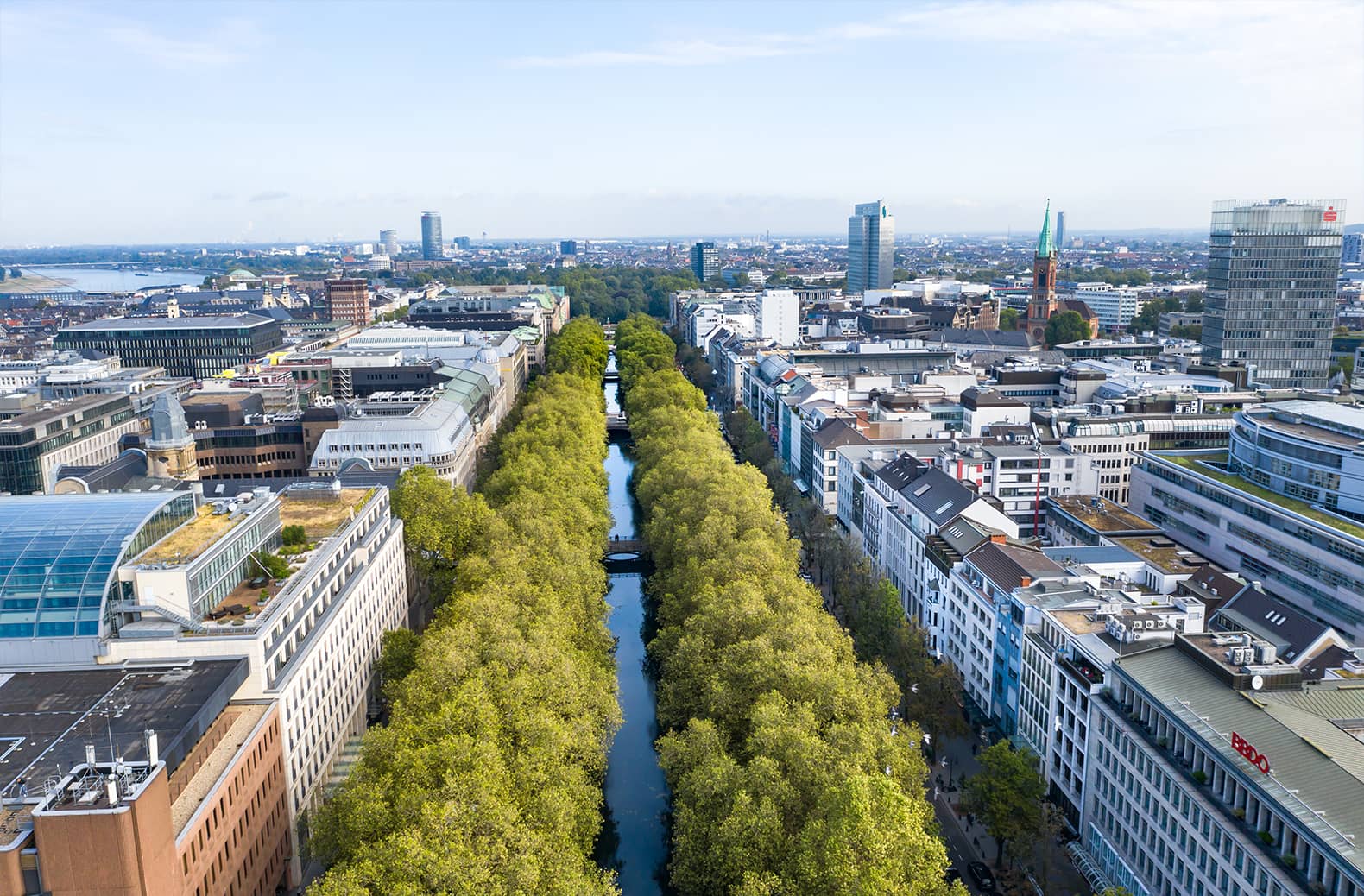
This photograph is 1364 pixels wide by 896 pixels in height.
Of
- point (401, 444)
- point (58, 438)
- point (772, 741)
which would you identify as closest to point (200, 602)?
point (772, 741)

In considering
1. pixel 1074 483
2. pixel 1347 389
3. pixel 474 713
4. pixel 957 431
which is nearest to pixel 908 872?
pixel 474 713

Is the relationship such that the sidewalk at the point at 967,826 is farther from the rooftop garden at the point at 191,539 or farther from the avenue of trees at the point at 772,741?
the rooftop garden at the point at 191,539

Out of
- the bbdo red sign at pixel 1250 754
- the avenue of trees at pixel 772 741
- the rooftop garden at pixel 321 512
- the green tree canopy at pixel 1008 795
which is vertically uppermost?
the rooftop garden at pixel 321 512

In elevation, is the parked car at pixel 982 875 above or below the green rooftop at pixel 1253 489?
below

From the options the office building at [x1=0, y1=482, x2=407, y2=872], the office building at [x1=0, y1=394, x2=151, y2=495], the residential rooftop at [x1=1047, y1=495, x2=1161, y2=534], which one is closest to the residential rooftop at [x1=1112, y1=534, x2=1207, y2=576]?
the residential rooftop at [x1=1047, y1=495, x2=1161, y2=534]

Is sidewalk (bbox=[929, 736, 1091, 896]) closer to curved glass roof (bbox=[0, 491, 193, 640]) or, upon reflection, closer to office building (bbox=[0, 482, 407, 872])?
office building (bbox=[0, 482, 407, 872])

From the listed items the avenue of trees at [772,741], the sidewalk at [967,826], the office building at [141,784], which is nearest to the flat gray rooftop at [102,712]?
the office building at [141,784]

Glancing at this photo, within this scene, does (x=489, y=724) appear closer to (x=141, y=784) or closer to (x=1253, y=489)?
(x=141, y=784)
